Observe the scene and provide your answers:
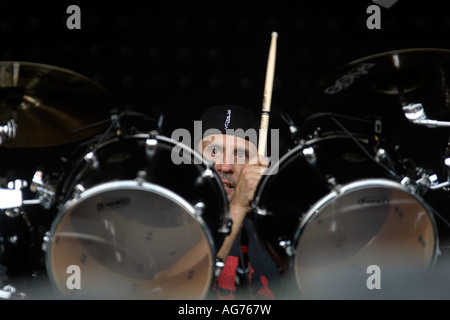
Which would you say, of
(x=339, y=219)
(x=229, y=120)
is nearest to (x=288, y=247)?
(x=339, y=219)

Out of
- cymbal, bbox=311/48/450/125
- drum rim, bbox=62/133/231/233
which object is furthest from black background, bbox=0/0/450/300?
drum rim, bbox=62/133/231/233

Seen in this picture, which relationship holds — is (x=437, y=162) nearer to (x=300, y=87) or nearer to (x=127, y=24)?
(x=300, y=87)

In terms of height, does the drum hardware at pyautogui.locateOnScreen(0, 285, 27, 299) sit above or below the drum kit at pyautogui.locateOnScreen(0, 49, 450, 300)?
below

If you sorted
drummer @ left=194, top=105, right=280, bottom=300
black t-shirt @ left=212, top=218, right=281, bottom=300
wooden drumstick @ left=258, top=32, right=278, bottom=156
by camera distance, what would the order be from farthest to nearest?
wooden drumstick @ left=258, top=32, right=278, bottom=156 → black t-shirt @ left=212, top=218, right=281, bottom=300 → drummer @ left=194, top=105, right=280, bottom=300

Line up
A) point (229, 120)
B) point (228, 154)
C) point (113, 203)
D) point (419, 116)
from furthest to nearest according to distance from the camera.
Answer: point (229, 120)
point (228, 154)
point (419, 116)
point (113, 203)

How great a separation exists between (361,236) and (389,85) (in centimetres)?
72

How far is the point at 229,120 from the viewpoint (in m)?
2.25

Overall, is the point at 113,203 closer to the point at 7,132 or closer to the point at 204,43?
the point at 7,132

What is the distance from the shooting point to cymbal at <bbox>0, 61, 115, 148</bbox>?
5.38 ft

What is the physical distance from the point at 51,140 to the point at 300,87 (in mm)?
1158

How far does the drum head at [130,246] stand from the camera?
1.31 metres

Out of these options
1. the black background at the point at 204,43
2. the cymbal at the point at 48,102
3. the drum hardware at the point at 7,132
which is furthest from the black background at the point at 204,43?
the drum hardware at the point at 7,132

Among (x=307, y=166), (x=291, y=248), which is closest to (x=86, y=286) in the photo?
(x=291, y=248)

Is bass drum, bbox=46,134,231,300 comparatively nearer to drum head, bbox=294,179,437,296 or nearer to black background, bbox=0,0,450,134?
drum head, bbox=294,179,437,296
